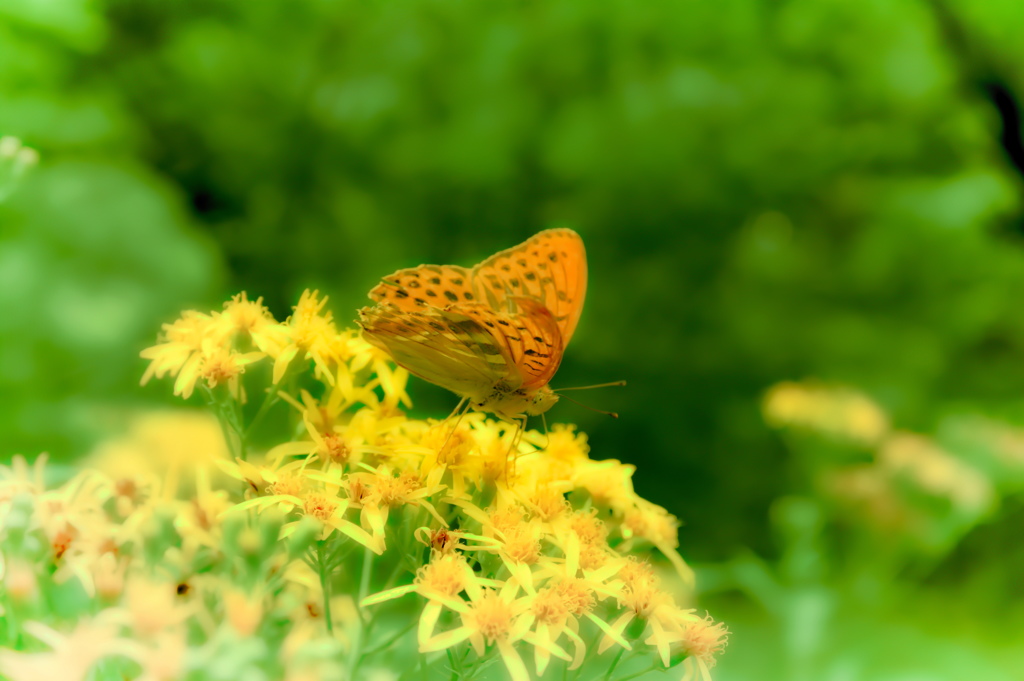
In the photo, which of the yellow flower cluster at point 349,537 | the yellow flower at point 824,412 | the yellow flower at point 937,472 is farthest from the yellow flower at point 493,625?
the yellow flower at point 937,472

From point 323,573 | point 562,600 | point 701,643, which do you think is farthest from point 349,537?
point 701,643

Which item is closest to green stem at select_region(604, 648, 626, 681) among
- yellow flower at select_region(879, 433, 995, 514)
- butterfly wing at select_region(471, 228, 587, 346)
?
butterfly wing at select_region(471, 228, 587, 346)

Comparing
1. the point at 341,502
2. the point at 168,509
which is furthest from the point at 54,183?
the point at 341,502

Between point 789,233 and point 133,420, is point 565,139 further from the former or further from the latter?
point 133,420

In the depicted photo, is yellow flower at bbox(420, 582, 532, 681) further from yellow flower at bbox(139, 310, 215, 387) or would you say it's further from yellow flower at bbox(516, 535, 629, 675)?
yellow flower at bbox(139, 310, 215, 387)

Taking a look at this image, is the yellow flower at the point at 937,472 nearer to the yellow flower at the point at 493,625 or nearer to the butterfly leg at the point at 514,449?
the butterfly leg at the point at 514,449

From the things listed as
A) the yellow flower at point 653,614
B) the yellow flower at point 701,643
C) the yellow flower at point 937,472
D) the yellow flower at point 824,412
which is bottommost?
the yellow flower at point 937,472

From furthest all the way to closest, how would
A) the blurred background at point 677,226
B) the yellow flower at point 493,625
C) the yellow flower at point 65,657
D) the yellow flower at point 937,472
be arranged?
1. the yellow flower at point 937,472
2. the blurred background at point 677,226
3. the yellow flower at point 493,625
4. the yellow flower at point 65,657
